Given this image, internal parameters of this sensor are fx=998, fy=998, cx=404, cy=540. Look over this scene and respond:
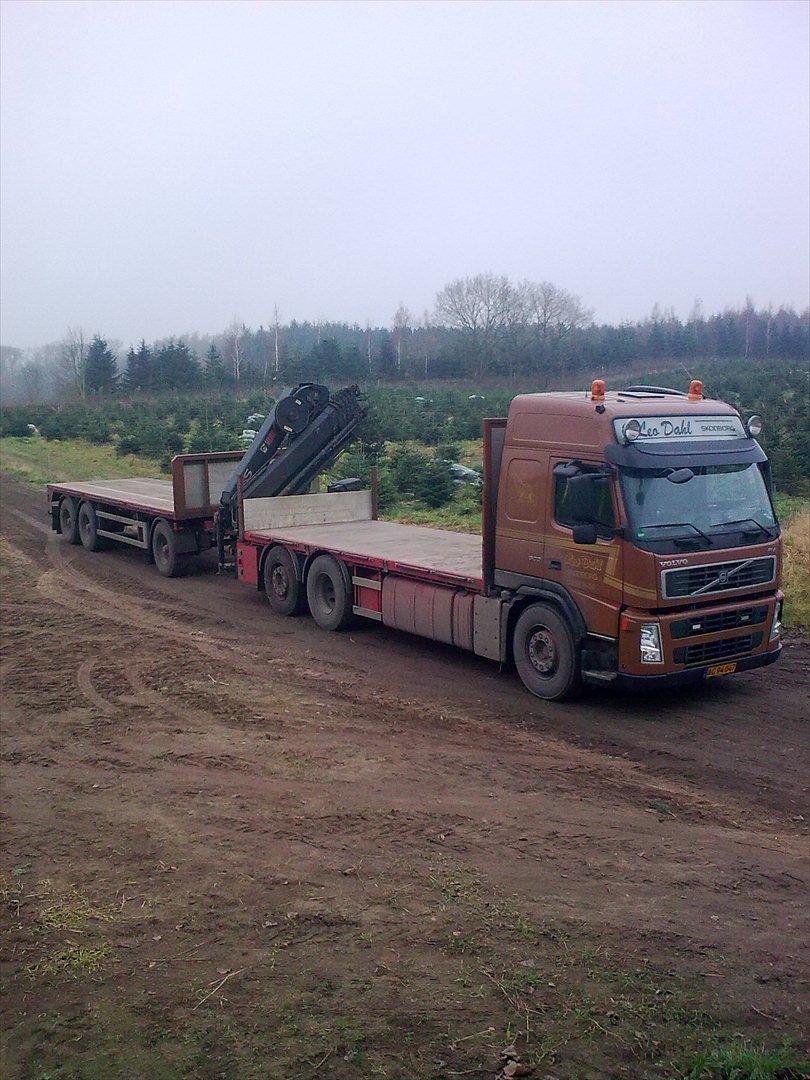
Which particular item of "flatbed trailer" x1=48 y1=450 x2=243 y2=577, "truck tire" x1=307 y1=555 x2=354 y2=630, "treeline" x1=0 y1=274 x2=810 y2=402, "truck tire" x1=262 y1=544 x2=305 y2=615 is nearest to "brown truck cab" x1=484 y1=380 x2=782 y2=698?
"truck tire" x1=307 y1=555 x2=354 y2=630

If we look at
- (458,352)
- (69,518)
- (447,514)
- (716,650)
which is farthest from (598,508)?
(458,352)

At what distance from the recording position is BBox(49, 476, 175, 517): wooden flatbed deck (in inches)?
688

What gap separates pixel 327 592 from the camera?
1316 centimetres

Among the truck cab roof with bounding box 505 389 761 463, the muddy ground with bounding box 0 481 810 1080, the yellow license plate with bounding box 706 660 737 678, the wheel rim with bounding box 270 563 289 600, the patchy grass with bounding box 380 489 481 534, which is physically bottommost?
the muddy ground with bounding box 0 481 810 1080

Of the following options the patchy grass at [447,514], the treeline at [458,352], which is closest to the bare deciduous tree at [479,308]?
the treeline at [458,352]

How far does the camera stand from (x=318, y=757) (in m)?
8.40

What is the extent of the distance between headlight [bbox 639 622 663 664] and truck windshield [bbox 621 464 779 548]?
29.3 inches

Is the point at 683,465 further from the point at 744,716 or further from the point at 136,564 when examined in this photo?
the point at 136,564

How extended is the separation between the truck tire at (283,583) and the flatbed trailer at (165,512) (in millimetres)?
2858

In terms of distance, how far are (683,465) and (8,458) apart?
107ft

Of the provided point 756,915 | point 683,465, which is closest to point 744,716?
point 683,465

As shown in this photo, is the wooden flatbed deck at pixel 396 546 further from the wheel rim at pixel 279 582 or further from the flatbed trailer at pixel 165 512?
the flatbed trailer at pixel 165 512

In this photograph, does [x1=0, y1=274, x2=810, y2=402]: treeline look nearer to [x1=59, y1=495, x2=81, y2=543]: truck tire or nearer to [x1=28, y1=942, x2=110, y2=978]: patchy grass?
[x1=59, y1=495, x2=81, y2=543]: truck tire

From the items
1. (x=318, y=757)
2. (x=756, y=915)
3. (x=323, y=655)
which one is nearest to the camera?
(x=756, y=915)
